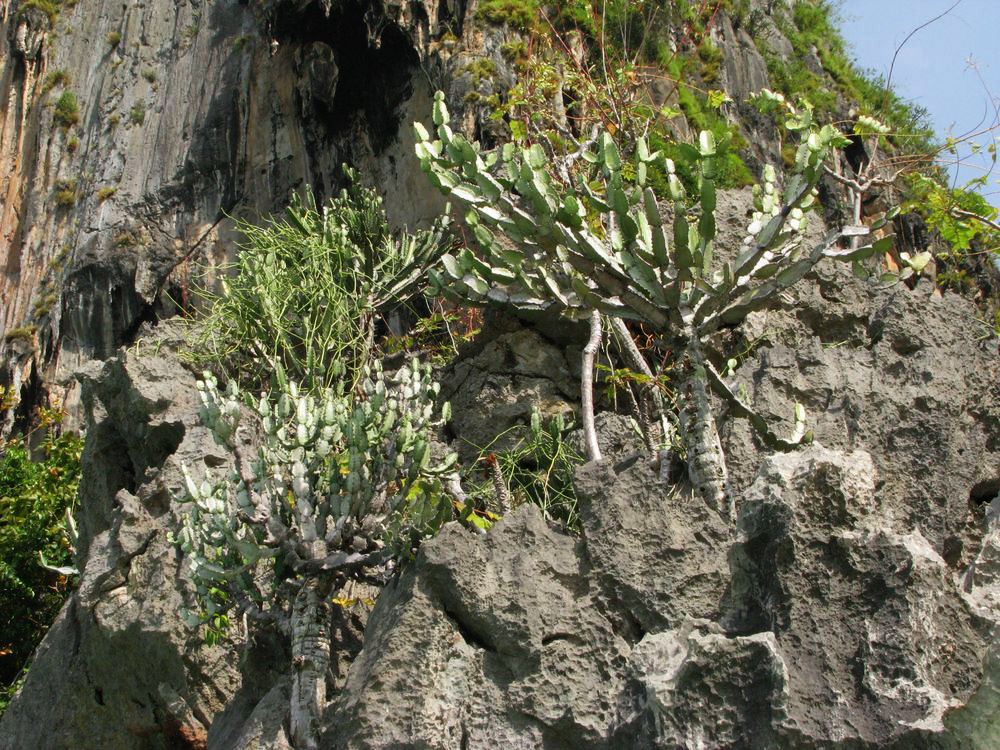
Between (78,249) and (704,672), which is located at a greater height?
(78,249)

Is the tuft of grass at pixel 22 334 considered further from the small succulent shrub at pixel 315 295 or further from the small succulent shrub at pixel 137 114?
the small succulent shrub at pixel 315 295

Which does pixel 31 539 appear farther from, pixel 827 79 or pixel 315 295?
pixel 827 79

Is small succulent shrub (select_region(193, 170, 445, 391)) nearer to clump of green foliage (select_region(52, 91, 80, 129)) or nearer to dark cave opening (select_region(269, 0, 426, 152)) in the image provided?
dark cave opening (select_region(269, 0, 426, 152))

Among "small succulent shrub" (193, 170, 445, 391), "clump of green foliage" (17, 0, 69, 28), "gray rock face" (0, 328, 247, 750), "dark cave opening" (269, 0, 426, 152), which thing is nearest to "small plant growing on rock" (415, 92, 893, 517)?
"small succulent shrub" (193, 170, 445, 391)

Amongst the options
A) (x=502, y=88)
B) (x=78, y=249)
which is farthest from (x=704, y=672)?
(x=78, y=249)

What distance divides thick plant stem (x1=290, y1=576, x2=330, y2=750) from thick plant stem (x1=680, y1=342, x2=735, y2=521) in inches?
90.3

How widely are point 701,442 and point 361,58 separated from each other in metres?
8.85

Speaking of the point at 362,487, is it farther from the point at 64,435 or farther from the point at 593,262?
the point at 64,435

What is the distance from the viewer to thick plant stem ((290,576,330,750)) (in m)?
6.48

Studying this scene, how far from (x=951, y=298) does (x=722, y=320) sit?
161 cm

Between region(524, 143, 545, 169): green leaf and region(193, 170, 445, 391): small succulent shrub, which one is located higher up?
region(193, 170, 445, 391): small succulent shrub

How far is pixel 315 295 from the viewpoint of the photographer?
34.9ft

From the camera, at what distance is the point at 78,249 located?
15.4 meters

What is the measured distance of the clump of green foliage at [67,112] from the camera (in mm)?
17391
